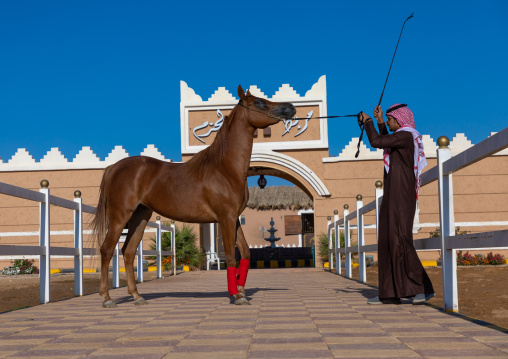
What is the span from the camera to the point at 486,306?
20.7 feet

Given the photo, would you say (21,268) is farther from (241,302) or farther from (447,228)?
(447,228)

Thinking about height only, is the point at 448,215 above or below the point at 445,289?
above

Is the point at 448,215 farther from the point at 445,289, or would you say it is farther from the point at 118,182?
the point at 118,182

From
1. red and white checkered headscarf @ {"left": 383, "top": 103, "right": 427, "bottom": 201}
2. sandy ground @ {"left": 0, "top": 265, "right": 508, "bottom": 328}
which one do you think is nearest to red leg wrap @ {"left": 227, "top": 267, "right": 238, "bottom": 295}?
red and white checkered headscarf @ {"left": 383, "top": 103, "right": 427, "bottom": 201}

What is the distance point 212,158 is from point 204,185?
27 centimetres

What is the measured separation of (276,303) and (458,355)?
9.39ft

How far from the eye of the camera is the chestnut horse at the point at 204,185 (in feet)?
18.6

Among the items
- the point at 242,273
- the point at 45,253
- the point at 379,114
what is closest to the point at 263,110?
the point at 379,114

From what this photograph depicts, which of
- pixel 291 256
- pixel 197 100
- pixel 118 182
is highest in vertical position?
pixel 197 100

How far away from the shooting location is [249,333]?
134 inches

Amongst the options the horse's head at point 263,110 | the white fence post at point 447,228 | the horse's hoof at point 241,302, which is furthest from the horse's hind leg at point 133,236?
the white fence post at point 447,228

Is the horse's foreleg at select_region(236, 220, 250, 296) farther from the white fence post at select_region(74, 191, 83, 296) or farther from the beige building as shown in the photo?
the beige building

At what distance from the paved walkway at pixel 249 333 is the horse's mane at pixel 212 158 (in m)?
1.27

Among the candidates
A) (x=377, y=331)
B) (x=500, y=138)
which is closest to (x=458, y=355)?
(x=377, y=331)
